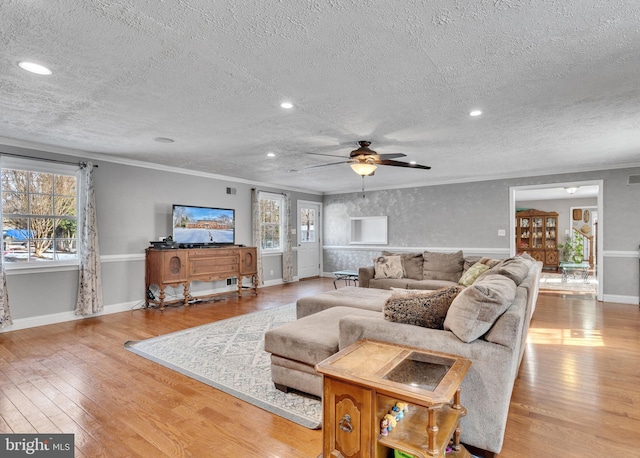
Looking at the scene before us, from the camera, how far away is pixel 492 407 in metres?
1.79

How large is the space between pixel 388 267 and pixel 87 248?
15.6ft

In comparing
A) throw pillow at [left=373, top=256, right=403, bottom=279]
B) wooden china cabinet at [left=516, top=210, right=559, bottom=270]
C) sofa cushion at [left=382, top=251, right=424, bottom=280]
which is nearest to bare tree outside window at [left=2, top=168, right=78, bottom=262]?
throw pillow at [left=373, top=256, right=403, bottom=279]

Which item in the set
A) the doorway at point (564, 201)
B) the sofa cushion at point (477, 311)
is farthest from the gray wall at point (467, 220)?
the sofa cushion at point (477, 311)

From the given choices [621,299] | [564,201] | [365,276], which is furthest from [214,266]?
[564,201]

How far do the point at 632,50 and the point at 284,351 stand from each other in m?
3.09

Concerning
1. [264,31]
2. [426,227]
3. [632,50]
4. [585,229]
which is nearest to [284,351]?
[264,31]

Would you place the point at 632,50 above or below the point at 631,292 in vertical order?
above

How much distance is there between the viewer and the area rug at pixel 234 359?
2406mm

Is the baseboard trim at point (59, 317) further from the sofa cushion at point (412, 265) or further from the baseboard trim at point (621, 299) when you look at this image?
the baseboard trim at point (621, 299)

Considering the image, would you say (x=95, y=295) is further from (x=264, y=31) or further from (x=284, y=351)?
(x=264, y=31)

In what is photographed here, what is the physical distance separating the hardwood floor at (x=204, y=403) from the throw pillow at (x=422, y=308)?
2.64ft

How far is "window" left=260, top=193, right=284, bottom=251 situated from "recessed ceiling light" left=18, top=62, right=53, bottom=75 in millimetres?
5341

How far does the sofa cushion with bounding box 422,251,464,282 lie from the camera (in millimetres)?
5688

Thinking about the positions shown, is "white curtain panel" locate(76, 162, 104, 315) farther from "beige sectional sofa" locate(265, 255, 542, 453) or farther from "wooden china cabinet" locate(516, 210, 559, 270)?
"wooden china cabinet" locate(516, 210, 559, 270)
